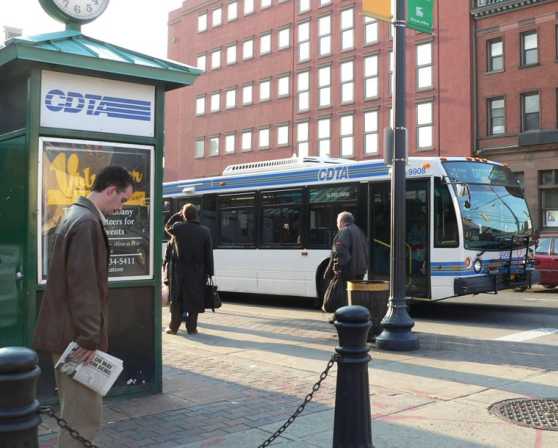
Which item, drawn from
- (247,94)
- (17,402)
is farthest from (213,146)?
(17,402)

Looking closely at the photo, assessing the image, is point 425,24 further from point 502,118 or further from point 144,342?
point 502,118

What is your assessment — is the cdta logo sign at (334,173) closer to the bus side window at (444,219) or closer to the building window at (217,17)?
the bus side window at (444,219)

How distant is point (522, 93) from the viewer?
31.4 metres

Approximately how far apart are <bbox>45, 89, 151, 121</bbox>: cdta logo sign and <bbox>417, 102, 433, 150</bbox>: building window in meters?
29.8

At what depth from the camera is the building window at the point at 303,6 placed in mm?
41156

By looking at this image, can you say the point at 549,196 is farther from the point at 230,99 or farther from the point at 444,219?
the point at 230,99

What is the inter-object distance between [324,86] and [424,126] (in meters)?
7.70

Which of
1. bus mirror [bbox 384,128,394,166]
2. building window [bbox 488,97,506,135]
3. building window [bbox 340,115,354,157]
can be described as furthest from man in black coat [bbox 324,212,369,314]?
building window [bbox 340,115,354,157]

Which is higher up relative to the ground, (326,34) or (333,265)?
(326,34)

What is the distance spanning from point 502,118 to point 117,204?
31.1 meters

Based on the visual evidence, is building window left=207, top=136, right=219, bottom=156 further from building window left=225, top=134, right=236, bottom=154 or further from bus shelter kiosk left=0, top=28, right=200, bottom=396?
bus shelter kiosk left=0, top=28, right=200, bottom=396

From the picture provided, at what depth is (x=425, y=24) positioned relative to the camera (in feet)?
30.2

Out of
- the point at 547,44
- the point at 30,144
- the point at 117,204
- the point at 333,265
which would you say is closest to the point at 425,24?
the point at 333,265

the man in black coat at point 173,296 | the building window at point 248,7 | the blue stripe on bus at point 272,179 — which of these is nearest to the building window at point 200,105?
the building window at point 248,7
